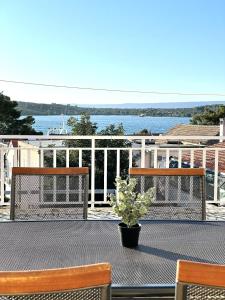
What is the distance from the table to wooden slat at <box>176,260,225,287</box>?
427 mm

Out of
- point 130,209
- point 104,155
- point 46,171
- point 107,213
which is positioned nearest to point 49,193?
point 46,171

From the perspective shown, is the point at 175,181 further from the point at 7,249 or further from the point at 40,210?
the point at 7,249

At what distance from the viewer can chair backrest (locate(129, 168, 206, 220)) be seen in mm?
2771

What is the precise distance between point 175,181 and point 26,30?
16370 millimetres

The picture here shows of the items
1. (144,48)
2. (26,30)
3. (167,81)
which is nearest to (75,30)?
(26,30)

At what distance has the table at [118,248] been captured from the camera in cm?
165

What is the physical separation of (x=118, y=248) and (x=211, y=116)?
3999 centimetres

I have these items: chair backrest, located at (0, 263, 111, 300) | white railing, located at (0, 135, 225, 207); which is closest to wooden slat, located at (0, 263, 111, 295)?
chair backrest, located at (0, 263, 111, 300)

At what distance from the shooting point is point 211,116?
40.8 m

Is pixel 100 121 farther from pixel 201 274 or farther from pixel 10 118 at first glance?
pixel 201 274

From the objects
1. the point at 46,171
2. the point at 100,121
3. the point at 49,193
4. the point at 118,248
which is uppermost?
the point at 100,121

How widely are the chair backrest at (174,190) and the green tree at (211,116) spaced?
3511 centimetres

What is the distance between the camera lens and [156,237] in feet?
7.18

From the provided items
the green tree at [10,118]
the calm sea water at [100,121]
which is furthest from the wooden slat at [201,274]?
the green tree at [10,118]
